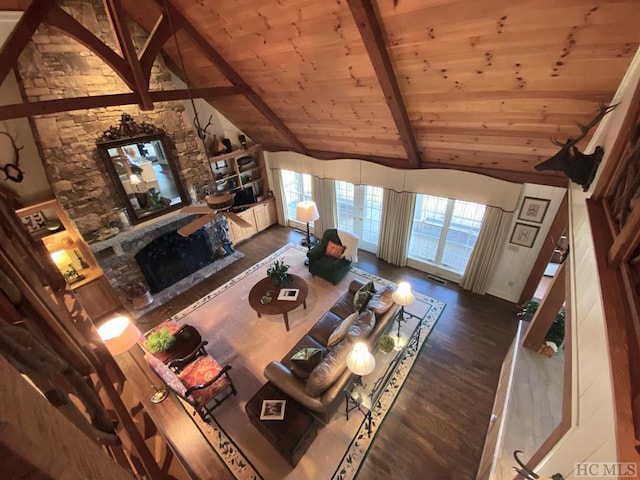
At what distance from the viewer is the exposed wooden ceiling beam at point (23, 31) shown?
115 inches

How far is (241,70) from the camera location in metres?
4.25

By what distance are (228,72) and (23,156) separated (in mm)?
3188

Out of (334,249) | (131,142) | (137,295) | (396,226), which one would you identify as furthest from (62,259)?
(396,226)

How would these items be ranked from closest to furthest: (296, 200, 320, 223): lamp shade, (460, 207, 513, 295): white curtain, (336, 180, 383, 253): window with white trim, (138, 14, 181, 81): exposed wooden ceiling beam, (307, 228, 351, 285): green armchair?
(138, 14, 181, 81): exposed wooden ceiling beam < (460, 207, 513, 295): white curtain < (307, 228, 351, 285): green armchair < (296, 200, 320, 223): lamp shade < (336, 180, 383, 253): window with white trim

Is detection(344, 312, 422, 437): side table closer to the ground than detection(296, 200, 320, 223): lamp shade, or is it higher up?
closer to the ground

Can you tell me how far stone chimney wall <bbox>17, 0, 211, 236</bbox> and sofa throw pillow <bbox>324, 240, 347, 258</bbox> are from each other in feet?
12.6

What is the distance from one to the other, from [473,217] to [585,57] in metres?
3.05

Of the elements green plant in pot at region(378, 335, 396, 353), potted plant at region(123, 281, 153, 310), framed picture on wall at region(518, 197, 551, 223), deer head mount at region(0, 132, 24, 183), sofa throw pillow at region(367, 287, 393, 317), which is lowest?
potted plant at region(123, 281, 153, 310)

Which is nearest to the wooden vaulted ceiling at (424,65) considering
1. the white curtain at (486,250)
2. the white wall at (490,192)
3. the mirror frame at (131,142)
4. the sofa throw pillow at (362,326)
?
the white wall at (490,192)

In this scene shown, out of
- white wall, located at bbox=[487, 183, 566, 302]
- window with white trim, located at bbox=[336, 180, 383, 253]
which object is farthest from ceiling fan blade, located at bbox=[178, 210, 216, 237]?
white wall, located at bbox=[487, 183, 566, 302]

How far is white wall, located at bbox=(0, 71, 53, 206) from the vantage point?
3672 mm

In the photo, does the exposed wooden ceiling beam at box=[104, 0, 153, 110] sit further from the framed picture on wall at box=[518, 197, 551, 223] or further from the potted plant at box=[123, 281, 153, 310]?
the framed picture on wall at box=[518, 197, 551, 223]

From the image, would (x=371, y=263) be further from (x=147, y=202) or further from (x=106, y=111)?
(x=106, y=111)

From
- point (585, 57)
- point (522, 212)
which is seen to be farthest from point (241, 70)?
point (522, 212)
